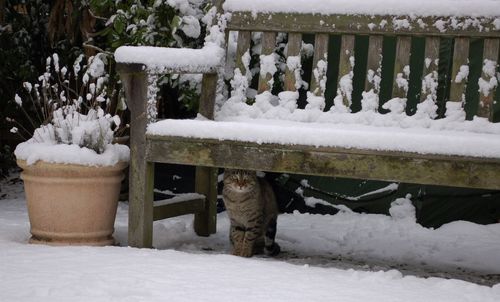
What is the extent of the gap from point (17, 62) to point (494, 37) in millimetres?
3121

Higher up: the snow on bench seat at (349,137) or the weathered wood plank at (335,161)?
the snow on bench seat at (349,137)

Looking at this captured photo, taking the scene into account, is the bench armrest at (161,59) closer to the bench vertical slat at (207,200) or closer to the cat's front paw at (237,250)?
the bench vertical slat at (207,200)

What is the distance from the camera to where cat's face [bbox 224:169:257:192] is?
3.44 m

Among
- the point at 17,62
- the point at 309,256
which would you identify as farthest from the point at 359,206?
the point at 17,62

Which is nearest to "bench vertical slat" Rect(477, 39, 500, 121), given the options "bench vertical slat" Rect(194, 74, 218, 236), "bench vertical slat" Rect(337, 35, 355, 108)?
"bench vertical slat" Rect(337, 35, 355, 108)

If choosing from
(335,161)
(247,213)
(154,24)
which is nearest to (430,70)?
(335,161)

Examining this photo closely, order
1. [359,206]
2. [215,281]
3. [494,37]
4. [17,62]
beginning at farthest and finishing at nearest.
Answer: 1. [17,62]
2. [359,206]
3. [494,37]
4. [215,281]

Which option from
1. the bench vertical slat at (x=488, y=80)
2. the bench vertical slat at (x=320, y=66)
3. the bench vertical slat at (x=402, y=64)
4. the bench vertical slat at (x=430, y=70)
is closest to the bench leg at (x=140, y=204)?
the bench vertical slat at (x=320, y=66)

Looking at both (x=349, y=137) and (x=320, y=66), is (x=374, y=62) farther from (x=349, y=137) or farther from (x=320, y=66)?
(x=349, y=137)

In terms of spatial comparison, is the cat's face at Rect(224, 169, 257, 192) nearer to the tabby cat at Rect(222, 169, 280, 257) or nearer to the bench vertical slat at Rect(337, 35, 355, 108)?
the tabby cat at Rect(222, 169, 280, 257)

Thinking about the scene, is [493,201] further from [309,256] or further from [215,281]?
[215,281]

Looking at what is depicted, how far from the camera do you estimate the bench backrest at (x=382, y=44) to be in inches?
130

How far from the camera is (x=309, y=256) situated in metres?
3.52

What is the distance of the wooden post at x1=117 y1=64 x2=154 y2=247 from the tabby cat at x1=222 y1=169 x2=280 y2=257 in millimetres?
371
